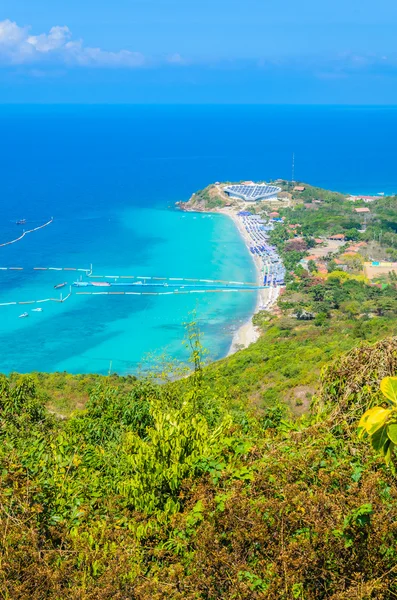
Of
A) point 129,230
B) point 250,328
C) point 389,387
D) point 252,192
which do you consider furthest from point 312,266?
point 389,387

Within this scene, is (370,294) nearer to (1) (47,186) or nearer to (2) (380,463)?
(2) (380,463)

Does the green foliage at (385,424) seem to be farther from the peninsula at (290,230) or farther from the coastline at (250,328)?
the peninsula at (290,230)

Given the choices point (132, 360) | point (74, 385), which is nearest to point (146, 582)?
point (74, 385)

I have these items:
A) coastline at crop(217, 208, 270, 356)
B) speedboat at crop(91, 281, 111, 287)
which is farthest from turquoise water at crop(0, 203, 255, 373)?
speedboat at crop(91, 281, 111, 287)

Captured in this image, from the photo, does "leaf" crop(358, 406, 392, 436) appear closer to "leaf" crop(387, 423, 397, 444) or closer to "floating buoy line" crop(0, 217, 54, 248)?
"leaf" crop(387, 423, 397, 444)

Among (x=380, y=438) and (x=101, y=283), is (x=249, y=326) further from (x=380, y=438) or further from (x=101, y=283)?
(x=380, y=438)
